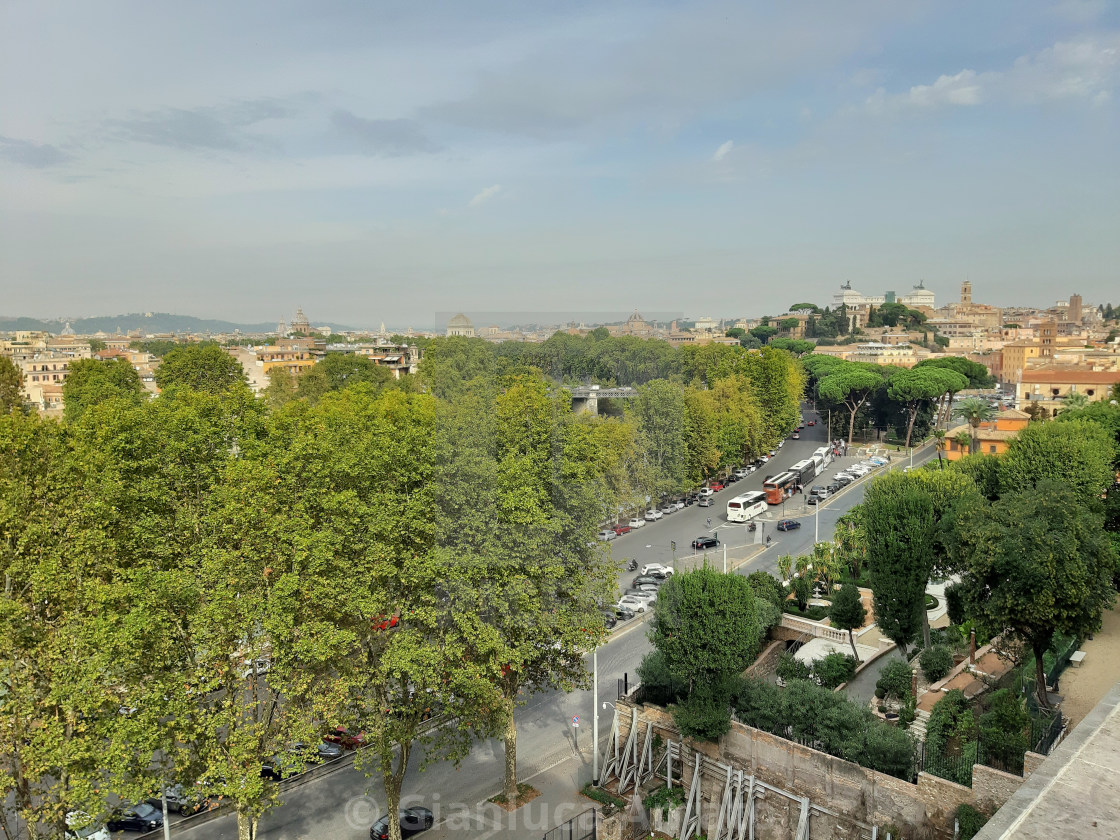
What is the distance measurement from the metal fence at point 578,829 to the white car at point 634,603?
11718 mm

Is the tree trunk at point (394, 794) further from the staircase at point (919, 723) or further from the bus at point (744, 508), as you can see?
the bus at point (744, 508)

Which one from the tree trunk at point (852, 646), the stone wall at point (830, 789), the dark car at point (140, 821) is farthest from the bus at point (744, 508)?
the dark car at point (140, 821)

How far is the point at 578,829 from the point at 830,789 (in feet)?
19.4

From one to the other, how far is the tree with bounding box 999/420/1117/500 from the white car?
14.0 m

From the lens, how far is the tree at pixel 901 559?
20766 mm

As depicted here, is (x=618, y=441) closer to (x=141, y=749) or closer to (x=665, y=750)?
(x=665, y=750)

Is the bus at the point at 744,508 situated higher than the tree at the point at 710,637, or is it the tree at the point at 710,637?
the tree at the point at 710,637

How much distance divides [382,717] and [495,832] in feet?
13.4

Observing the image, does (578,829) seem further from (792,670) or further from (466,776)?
(792,670)

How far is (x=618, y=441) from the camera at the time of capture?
39531 millimetres

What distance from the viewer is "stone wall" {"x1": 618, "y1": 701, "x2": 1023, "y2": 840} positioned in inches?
567

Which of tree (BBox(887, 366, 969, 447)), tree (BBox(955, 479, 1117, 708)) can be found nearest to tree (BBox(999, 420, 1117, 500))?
tree (BBox(955, 479, 1117, 708))

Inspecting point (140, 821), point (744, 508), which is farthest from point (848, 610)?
point (140, 821)

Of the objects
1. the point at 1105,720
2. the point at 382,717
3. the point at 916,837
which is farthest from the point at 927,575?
the point at 382,717
